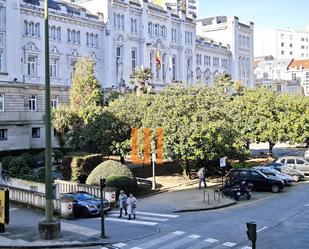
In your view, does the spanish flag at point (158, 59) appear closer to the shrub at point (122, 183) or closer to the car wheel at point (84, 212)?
the shrub at point (122, 183)

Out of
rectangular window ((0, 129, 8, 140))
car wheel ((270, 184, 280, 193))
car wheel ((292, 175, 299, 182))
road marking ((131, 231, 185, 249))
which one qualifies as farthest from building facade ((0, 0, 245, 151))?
road marking ((131, 231, 185, 249))

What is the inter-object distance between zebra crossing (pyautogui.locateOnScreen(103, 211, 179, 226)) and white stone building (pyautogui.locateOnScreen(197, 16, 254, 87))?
8066cm

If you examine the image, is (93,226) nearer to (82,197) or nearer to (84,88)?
(82,197)

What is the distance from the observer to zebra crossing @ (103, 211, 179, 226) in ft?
81.1

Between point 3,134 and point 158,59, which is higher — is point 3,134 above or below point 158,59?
below

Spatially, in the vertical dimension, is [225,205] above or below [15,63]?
below

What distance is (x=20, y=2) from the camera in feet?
190

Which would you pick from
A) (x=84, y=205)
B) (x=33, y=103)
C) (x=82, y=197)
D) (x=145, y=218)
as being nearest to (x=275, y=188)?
(x=145, y=218)

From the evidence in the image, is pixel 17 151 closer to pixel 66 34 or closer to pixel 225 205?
pixel 66 34

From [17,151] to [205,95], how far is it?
2390cm

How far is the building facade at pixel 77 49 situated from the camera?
187 ft

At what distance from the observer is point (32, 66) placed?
60719 millimetres

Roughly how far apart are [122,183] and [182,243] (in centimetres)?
1145

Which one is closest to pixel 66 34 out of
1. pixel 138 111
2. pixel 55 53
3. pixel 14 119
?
pixel 55 53
